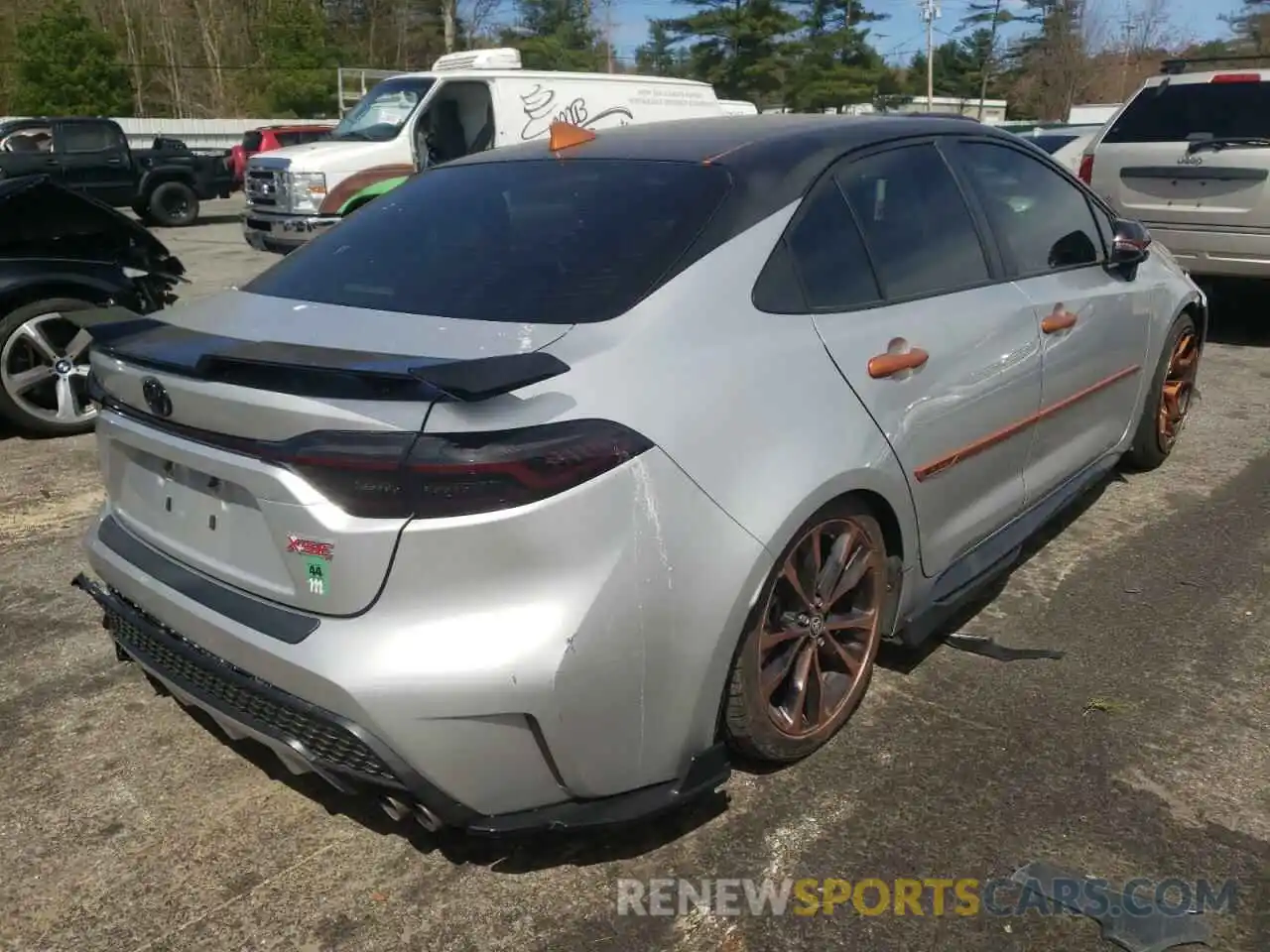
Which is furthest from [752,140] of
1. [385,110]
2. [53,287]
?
[385,110]

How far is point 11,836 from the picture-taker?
2.64 m

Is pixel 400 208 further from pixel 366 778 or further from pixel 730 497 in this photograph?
pixel 366 778

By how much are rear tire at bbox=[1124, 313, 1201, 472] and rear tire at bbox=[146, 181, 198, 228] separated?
18.9 meters

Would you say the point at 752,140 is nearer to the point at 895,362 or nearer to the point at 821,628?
the point at 895,362

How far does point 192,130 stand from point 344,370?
110 ft

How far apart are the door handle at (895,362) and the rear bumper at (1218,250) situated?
5404mm

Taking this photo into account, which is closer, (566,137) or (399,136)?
(566,137)

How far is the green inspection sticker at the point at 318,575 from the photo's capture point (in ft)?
6.93

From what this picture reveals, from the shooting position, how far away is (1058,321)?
12.1ft

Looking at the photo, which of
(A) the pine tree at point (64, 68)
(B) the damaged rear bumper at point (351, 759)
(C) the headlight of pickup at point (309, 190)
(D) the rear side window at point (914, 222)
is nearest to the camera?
(B) the damaged rear bumper at point (351, 759)

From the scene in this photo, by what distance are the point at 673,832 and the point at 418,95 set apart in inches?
445

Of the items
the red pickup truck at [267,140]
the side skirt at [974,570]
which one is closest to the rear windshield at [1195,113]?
the side skirt at [974,570]

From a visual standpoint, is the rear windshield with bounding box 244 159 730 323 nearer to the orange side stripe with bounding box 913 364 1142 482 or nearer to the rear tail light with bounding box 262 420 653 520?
the rear tail light with bounding box 262 420 653 520

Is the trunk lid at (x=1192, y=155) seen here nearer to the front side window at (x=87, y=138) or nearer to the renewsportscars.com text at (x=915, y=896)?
the renewsportscars.com text at (x=915, y=896)
